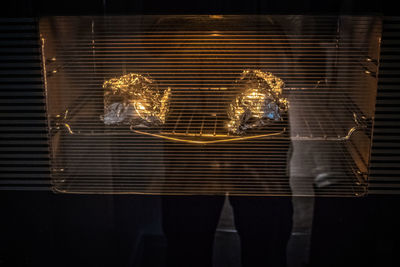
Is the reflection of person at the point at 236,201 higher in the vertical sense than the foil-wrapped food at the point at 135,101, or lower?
lower

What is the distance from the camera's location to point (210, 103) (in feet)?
3.46

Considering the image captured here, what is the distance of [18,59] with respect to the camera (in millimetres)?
975

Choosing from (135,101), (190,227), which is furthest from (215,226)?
(135,101)

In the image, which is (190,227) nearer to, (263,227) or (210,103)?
(263,227)

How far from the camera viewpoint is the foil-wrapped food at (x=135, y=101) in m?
1.05

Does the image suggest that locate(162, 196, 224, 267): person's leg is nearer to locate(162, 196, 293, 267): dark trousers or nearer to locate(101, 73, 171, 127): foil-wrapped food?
locate(162, 196, 293, 267): dark trousers

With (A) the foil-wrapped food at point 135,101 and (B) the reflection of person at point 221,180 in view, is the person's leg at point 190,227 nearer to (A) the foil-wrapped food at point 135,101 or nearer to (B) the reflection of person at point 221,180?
(B) the reflection of person at point 221,180

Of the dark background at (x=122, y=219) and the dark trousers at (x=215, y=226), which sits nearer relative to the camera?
the dark background at (x=122, y=219)

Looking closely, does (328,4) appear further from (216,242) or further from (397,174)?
(216,242)

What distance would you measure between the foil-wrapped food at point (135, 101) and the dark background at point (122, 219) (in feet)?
0.48

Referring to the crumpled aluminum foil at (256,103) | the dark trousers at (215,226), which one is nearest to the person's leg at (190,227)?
the dark trousers at (215,226)

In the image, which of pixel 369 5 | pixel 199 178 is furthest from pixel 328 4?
pixel 199 178

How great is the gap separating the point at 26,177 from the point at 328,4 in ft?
2.33

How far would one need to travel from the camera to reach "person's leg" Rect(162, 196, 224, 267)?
3.51 feet
